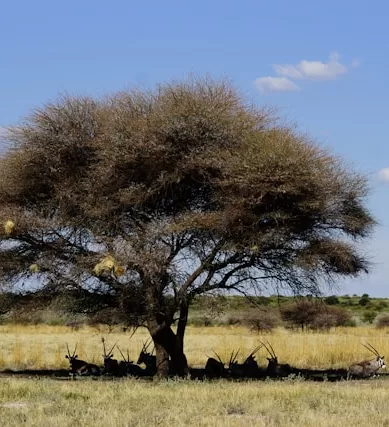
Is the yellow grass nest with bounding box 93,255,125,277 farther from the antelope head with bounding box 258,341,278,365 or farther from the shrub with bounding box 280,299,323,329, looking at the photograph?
the shrub with bounding box 280,299,323,329

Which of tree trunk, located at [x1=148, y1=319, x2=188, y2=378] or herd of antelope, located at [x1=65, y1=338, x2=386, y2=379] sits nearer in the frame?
tree trunk, located at [x1=148, y1=319, x2=188, y2=378]

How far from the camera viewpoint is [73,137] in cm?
2083

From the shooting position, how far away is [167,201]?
843 inches

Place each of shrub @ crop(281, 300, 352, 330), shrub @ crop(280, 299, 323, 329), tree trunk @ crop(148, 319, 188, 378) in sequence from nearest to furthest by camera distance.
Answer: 1. tree trunk @ crop(148, 319, 188, 378)
2. shrub @ crop(280, 299, 323, 329)
3. shrub @ crop(281, 300, 352, 330)

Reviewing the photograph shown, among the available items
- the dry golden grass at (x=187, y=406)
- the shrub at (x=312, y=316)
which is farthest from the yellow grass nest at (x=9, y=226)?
the shrub at (x=312, y=316)

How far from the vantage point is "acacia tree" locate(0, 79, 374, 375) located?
64.2ft

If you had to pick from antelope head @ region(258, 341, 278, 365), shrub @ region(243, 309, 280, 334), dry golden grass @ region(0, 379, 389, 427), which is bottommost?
dry golden grass @ region(0, 379, 389, 427)

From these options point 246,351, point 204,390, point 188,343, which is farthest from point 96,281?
point 188,343

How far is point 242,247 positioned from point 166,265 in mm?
1938

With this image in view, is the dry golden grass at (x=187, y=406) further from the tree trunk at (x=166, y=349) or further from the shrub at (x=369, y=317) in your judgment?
the shrub at (x=369, y=317)

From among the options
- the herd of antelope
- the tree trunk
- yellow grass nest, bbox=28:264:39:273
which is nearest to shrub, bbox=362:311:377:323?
the herd of antelope

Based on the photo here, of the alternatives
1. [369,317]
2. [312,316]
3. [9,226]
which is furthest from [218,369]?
[369,317]

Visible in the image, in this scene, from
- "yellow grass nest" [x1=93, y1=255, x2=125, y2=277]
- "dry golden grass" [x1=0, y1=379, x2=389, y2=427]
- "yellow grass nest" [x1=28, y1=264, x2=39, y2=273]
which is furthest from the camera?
"yellow grass nest" [x1=28, y1=264, x2=39, y2=273]

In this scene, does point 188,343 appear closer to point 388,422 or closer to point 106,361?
point 106,361
